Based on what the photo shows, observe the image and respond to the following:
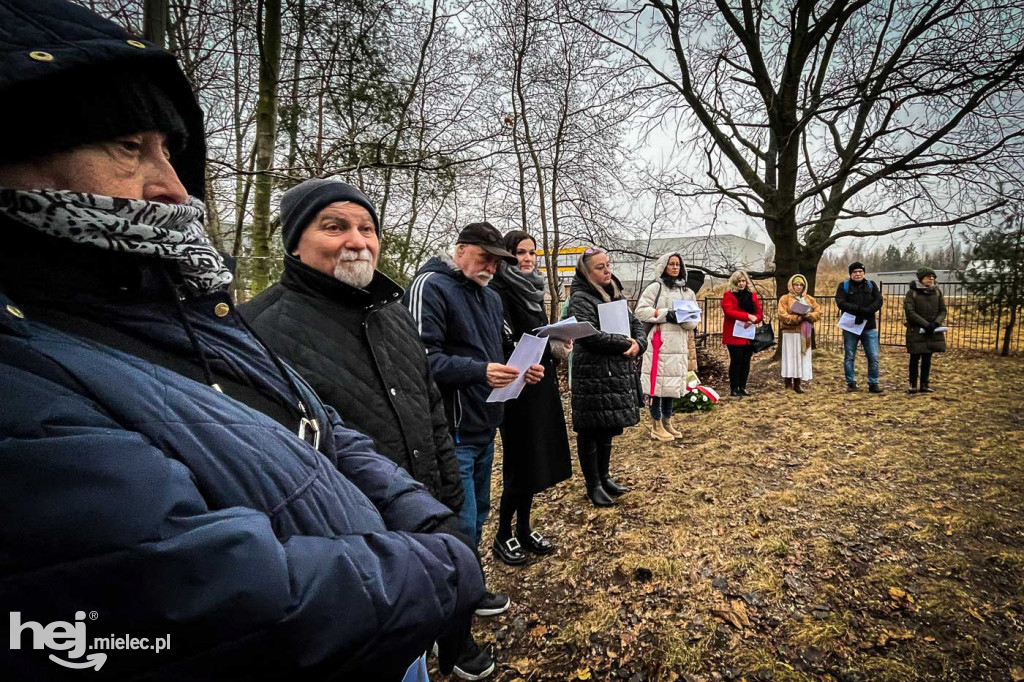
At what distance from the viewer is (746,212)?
33.4 ft

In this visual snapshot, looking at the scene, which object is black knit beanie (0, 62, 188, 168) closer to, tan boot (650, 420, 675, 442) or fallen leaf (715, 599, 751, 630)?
fallen leaf (715, 599, 751, 630)

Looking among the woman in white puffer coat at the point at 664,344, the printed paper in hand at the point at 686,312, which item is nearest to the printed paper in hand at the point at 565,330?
the woman in white puffer coat at the point at 664,344

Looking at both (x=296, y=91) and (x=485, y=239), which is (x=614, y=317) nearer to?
(x=485, y=239)

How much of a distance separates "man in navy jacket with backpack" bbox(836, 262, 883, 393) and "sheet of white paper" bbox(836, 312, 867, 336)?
4cm

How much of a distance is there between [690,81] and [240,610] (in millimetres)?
11969

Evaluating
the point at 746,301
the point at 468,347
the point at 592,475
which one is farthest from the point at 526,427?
the point at 746,301

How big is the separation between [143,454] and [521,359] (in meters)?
2.03

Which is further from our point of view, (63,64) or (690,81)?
(690,81)

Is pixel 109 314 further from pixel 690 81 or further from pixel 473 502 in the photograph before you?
pixel 690 81

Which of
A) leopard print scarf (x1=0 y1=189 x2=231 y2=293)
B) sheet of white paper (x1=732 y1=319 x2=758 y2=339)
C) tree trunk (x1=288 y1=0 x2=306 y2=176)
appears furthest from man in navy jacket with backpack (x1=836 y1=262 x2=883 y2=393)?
leopard print scarf (x1=0 y1=189 x2=231 y2=293)

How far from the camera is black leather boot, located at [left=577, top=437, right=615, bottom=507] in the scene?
405 cm

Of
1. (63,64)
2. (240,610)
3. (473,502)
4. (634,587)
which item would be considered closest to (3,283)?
(63,64)

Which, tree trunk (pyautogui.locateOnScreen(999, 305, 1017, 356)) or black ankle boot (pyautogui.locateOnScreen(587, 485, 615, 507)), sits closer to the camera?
black ankle boot (pyautogui.locateOnScreen(587, 485, 615, 507))

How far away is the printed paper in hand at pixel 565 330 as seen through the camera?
283cm
